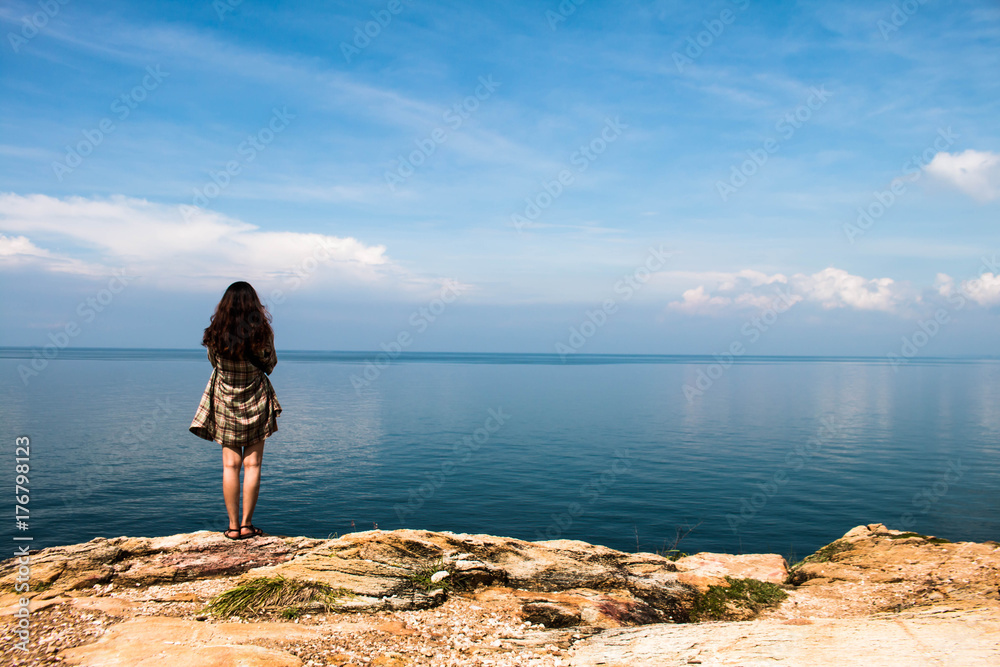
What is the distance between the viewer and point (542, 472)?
107 feet

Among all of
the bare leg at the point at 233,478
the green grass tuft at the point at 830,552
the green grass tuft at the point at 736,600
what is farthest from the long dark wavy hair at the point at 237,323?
the green grass tuft at the point at 830,552

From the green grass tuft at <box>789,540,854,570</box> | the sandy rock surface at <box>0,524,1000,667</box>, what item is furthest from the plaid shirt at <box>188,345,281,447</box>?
the green grass tuft at <box>789,540,854,570</box>

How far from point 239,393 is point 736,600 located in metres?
7.65

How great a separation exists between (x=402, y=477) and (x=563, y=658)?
86.5 feet

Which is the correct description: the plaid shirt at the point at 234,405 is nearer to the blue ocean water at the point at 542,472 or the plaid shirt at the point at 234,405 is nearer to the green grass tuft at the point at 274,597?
the green grass tuft at the point at 274,597

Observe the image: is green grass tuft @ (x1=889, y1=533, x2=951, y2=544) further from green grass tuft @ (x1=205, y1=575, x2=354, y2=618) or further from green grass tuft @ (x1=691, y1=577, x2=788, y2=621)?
green grass tuft @ (x1=205, y1=575, x2=354, y2=618)

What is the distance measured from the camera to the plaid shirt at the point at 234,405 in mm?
8688

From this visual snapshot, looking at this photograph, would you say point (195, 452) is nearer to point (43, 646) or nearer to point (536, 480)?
point (536, 480)

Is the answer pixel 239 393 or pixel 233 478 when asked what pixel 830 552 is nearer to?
pixel 233 478

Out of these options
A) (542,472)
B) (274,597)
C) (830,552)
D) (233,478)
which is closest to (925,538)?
(830,552)

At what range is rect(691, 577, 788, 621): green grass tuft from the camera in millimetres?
8178

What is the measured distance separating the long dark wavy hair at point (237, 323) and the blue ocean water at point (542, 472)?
41.7 feet

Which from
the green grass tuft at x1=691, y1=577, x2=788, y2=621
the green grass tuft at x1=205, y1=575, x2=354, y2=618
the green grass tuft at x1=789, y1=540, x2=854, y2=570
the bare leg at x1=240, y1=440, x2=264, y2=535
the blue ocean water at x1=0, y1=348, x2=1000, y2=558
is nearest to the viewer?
the green grass tuft at x1=205, y1=575, x2=354, y2=618

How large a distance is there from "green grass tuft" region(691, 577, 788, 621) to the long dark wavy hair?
714 centimetres
